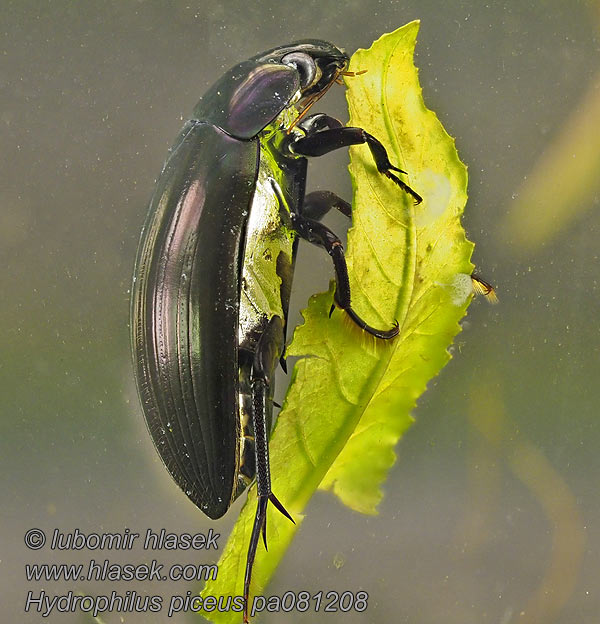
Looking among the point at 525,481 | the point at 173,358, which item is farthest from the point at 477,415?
the point at 173,358

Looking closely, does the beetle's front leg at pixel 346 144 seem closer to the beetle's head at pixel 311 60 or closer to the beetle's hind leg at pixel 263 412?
the beetle's head at pixel 311 60

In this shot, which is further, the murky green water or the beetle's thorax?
the murky green water

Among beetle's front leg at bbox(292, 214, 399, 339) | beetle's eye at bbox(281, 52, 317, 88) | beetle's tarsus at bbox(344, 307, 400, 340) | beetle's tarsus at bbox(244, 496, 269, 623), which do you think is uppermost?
beetle's eye at bbox(281, 52, 317, 88)

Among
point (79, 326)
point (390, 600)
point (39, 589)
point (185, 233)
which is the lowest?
point (39, 589)

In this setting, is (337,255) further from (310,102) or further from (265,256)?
(310,102)

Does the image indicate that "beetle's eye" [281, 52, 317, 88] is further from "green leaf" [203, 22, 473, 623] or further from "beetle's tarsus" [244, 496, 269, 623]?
"beetle's tarsus" [244, 496, 269, 623]

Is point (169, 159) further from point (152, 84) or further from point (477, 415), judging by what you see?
point (477, 415)

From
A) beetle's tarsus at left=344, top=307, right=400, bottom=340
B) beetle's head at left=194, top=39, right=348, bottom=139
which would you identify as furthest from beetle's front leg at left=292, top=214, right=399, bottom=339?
beetle's head at left=194, top=39, right=348, bottom=139
